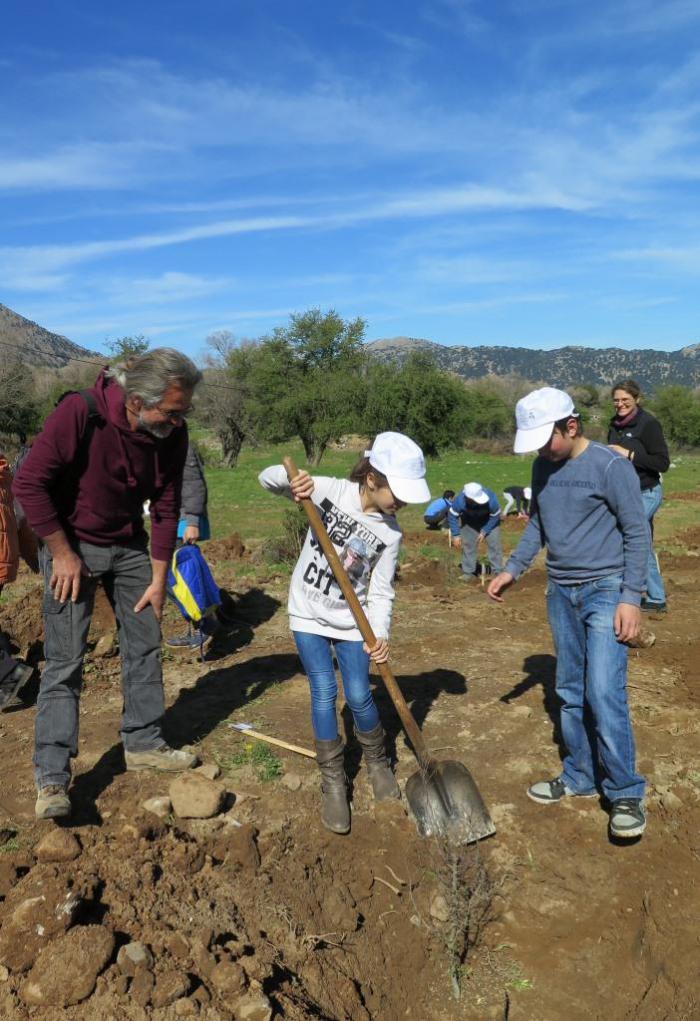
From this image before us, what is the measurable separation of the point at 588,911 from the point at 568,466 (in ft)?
6.22

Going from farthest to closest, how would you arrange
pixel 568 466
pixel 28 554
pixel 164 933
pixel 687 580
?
1. pixel 687 580
2. pixel 28 554
3. pixel 568 466
4. pixel 164 933

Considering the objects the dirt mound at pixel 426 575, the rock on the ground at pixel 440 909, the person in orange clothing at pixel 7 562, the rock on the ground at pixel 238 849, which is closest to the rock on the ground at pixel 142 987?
the rock on the ground at pixel 238 849

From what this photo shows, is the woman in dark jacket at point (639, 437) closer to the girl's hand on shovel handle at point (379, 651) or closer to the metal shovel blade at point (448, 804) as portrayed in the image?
the metal shovel blade at point (448, 804)

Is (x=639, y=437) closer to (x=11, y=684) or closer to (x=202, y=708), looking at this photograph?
(x=202, y=708)

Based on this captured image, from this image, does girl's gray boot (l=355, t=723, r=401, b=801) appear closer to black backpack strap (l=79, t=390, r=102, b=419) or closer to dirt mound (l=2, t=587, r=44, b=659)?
black backpack strap (l=79, t=390, r=102, b=419)

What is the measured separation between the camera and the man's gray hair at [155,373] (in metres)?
3.25

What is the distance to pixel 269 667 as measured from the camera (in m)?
5.88

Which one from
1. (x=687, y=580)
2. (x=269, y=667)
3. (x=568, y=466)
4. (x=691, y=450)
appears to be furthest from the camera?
(x=691, y=450)

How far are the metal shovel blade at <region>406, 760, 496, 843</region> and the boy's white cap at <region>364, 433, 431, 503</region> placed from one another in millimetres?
1421

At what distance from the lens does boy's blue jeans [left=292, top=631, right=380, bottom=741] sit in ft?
11.7

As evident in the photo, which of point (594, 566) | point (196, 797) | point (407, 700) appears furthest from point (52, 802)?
point (594, 566)

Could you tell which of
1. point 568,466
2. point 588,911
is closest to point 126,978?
point 588,911

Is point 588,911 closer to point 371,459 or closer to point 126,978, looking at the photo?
point 126,978

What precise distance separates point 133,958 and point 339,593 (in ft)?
5.37
